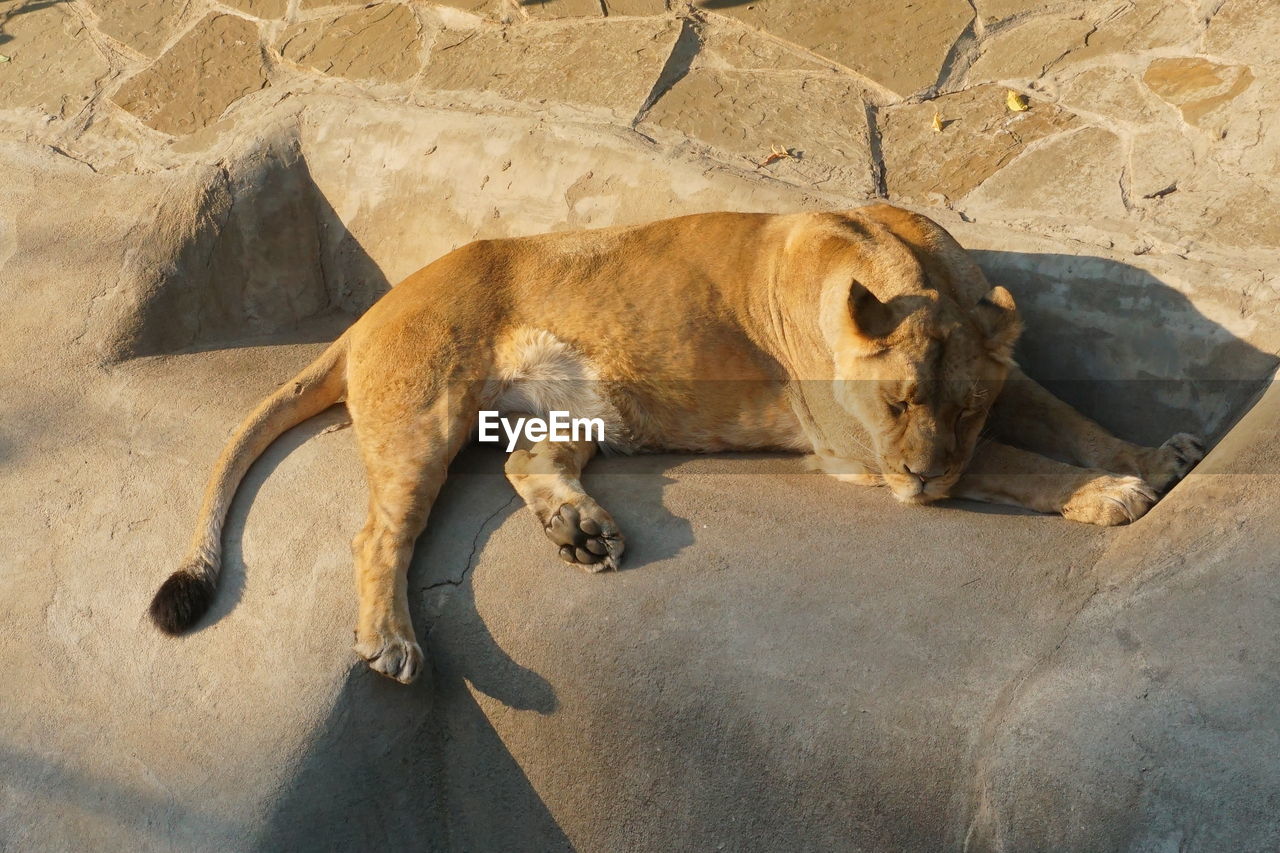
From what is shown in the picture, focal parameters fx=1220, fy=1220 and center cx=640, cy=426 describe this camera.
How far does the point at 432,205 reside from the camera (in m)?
6.42

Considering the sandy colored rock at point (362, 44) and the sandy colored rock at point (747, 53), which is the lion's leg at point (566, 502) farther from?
the sandy colored rock at point (362, 44)

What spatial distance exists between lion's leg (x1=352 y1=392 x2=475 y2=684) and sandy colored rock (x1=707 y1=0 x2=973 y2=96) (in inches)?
120

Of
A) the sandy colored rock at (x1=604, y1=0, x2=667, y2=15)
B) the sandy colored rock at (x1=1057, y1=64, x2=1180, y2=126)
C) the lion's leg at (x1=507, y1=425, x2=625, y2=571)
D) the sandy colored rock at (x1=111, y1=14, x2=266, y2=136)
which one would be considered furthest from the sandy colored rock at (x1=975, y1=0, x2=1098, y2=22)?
the sandy colored rock at (x1=111, y1=14, x2=266, y2=136)

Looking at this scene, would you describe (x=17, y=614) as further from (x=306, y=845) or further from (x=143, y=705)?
(x=306, y=845)

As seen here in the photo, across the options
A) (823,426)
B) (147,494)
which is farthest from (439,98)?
(823,426)

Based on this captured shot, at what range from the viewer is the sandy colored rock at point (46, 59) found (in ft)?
24.1

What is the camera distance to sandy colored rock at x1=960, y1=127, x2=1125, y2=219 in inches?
211

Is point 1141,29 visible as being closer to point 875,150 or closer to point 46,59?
point 875,150

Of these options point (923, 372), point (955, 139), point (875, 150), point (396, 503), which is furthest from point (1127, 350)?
point (396, 503)

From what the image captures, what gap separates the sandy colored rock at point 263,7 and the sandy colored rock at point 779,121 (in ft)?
9.39

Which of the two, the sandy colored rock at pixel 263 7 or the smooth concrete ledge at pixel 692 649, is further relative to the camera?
the sandy colored rock at pixel 263 7

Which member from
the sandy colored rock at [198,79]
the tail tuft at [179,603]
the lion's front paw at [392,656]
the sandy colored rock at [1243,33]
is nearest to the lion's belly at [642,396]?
the lion's front paw at [392,656]

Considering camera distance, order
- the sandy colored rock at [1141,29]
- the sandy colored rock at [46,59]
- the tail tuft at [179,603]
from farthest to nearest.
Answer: the sandy colored rock at [46,59], the sandy colored rock at [1141,29], the tail tuft at [179,603]

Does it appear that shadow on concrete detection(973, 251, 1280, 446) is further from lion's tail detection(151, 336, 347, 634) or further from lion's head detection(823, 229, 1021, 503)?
lion's tail detection(151, 336, 347, 634)
